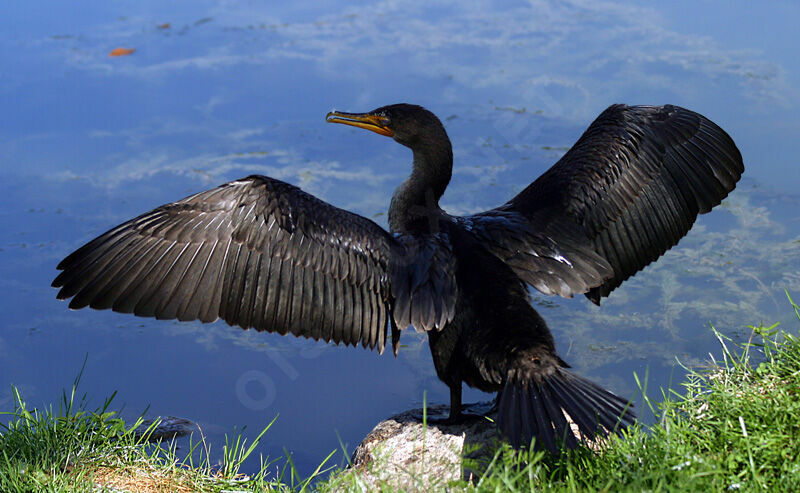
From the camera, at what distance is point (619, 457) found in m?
2.95

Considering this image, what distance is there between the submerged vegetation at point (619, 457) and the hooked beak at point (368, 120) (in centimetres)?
190

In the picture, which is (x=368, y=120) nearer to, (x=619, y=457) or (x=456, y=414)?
(x=456, y=414)

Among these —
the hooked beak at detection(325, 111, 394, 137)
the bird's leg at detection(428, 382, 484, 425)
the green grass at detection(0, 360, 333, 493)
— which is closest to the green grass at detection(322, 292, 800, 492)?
the green grass at detection(0, 360, 333, 493)

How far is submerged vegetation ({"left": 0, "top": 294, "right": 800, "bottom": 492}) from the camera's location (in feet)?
9.05

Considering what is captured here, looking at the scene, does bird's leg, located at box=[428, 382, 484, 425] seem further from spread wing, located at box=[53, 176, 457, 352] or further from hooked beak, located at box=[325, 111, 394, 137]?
hooked beak, located at box=[325, 111, 394, 137]

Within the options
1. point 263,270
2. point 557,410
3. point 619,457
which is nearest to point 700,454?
point 619,457

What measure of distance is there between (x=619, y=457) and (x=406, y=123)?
7.20 ft

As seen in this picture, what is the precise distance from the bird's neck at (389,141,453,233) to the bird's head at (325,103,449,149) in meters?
0.06

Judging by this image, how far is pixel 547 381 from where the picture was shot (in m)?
3.29

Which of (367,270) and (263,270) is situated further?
(367,270)

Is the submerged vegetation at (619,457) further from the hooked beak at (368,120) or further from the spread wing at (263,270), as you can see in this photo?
the hooked beak at (368,120)

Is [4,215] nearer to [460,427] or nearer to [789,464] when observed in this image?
[460,427]

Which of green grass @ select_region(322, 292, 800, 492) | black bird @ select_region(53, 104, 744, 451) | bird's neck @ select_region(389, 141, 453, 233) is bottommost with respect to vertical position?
green grass @ select_region(322, 292, 800, 492)

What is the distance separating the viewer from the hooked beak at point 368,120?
186 inches
